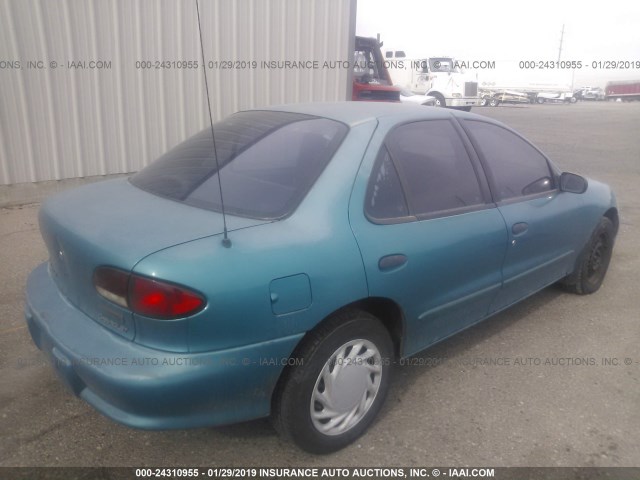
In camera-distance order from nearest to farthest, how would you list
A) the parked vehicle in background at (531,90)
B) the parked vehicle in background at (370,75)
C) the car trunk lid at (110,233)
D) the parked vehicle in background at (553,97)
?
the car trunk lid at (110,233) < the parked vehicle in background at (370,75) < the parked vehicle in background at (531,90) < the parked vehicle in background at (553,97)

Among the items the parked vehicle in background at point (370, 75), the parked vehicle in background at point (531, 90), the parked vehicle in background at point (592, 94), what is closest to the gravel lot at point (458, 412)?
the parked vehicle in background at point (370, 75)

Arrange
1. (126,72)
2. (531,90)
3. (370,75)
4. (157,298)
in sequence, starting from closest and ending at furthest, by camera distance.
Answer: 1. (157,298)
2. (126,72)
3. (370,75)
4. (531,90)

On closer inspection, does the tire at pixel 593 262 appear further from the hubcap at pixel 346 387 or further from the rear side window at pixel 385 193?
the hubcap at pixel 346 387

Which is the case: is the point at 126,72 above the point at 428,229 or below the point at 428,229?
above

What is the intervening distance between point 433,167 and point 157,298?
1.63 meters

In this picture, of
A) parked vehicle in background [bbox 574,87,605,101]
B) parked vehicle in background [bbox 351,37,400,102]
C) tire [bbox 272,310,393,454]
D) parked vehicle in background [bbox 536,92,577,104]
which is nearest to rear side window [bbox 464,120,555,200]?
tire [bbox 272,310,393,454]

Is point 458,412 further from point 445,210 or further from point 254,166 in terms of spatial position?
point 254,166

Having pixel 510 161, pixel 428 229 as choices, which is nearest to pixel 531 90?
pixel 510 161

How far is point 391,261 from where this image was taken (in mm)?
2451

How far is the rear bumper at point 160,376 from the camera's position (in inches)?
77.0

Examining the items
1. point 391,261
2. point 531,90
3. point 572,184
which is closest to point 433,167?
point 391,261

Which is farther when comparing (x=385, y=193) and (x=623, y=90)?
(x=623, y=90)

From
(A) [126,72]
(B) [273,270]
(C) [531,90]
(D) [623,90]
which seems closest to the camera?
(B) [273,270]

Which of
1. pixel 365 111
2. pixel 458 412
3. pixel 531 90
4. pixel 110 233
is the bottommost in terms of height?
pixel 531 90
